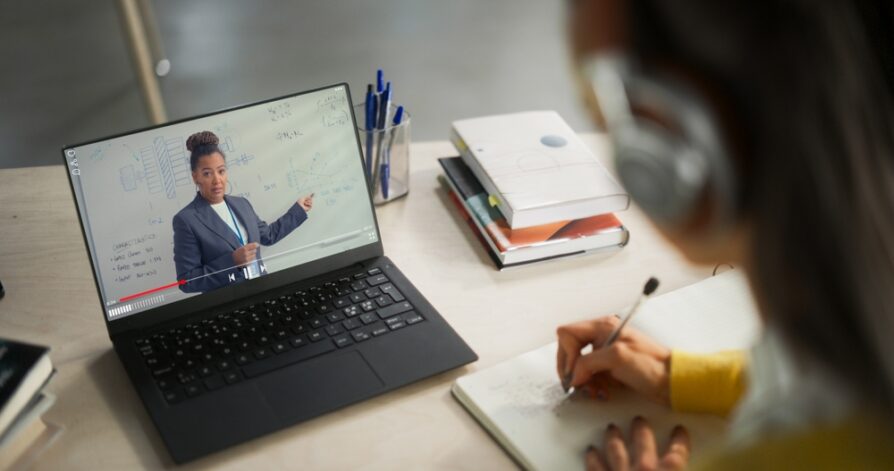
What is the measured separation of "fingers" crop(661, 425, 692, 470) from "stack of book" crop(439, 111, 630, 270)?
14.7 inches

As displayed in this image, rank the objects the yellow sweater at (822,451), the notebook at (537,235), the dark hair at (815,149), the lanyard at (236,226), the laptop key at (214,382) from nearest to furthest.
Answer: the dark hair at (815,149), the yellow sweater at (822,451), the laptop key at (214,382), the lanyard at (236,226), the notebook at (537,235)

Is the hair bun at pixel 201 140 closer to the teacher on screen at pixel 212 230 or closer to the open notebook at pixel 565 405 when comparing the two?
the teacher on screen at pixel 212 230

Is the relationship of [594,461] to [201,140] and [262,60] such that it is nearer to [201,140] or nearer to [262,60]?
[201,140]

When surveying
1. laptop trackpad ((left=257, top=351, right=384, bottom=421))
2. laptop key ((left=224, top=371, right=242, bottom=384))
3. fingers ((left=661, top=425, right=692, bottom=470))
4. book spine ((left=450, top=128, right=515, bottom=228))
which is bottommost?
fingers ((left=661, top=425, right=692, bottom=470))

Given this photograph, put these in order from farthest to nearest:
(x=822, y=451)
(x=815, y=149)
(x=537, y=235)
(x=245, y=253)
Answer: (x=537, y=235), (x=245, y=253), (x=822, y=451), (x=815, y=149)

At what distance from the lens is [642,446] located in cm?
87

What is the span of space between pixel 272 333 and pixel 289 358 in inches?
2.0

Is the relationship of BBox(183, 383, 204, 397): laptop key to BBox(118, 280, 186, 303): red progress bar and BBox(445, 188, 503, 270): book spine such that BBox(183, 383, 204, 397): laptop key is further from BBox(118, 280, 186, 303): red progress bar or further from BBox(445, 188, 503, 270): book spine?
BBox(445, 188, 503, 270): book spine

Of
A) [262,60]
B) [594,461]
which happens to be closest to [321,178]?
[594,461]

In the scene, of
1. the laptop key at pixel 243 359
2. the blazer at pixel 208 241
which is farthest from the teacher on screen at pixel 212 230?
the laptop key at pixel 243 359

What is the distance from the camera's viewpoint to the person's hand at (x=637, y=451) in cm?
85

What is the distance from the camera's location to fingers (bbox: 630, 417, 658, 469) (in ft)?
2.78

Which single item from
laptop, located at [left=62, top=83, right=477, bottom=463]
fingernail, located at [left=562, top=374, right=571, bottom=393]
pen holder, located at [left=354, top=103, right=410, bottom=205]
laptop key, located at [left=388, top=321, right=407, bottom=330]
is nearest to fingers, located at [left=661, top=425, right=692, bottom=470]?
fingernail, located at [left=562, top=374, right=571, bottom=393]

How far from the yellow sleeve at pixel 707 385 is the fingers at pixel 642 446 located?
0.06 metres
